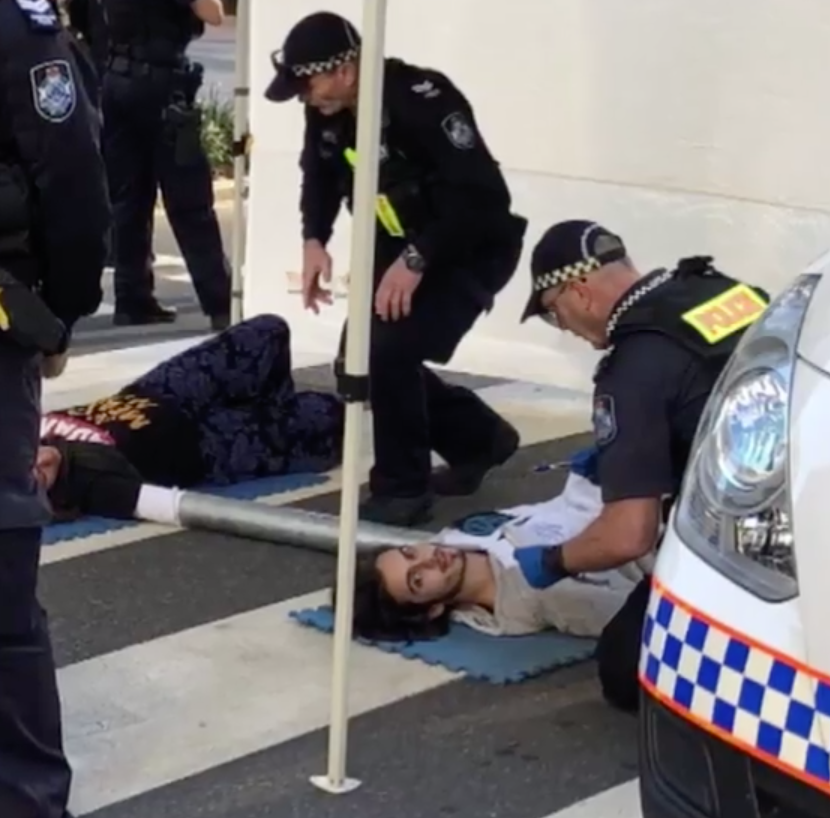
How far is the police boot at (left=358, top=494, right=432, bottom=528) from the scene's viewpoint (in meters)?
5.86

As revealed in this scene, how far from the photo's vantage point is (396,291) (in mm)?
5656

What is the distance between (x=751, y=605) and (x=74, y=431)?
371cm

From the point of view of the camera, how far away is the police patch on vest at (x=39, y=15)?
3357 millimetres

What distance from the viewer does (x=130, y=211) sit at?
30.5 ft

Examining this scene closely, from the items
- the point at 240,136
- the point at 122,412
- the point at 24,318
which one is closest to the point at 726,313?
the point at 24,318

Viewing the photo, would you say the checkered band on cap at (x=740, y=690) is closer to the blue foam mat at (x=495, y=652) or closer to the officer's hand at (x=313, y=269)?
the blue foam mat at (x=495, y=652)

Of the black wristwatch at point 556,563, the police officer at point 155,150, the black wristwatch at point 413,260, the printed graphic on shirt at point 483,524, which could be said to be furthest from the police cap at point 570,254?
the police officer at point 155,150

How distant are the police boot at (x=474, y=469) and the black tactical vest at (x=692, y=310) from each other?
6.31 feet

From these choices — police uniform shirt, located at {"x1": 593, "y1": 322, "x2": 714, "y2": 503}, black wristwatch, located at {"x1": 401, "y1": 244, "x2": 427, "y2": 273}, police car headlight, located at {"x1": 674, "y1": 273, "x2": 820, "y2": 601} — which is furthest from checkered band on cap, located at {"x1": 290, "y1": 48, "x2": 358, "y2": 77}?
police car headlight, located at {"x1": 674, "y1": 273, "x2": 820, "y2": 601}

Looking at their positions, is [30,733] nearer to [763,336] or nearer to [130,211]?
[763,336]

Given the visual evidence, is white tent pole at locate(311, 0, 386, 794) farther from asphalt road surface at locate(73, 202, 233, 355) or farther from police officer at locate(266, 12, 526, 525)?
asphalt road surface at locate(73, 202, 233, 355)

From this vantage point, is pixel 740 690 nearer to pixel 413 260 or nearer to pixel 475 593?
pixel 475 593

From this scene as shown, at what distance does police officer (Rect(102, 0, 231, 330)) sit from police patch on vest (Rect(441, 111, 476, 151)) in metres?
3.51

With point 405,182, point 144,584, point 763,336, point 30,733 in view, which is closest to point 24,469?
point 30,733
